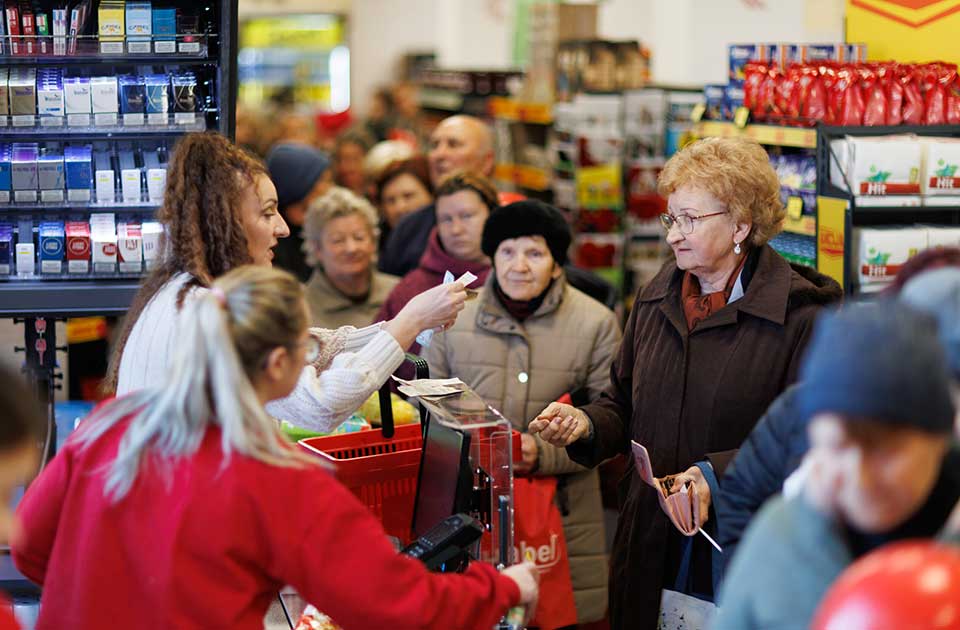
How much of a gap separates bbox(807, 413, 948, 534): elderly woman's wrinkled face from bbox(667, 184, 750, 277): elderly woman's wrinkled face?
5.13ft

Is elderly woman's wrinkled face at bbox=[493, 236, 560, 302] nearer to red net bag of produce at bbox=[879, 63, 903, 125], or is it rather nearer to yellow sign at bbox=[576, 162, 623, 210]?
red net bag of produce at bbox=[879, 63, 903, 125]

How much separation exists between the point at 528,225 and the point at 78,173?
152 centimetres

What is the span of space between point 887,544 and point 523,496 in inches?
88.2

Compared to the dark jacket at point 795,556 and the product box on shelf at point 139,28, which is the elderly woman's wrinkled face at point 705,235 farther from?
the product box on shelf at point 139,28

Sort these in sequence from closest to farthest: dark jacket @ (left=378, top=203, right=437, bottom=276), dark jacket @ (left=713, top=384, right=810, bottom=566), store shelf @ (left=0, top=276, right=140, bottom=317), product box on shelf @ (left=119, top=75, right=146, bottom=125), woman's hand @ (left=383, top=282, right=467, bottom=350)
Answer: dark jacket @ (left=713, top=384, right=810, bottom=566) → woman's hand @ (left=383, top=282, right=467, bottom=350) → store shelf @ (left=0, top=276, right=140, bottom=317) → product box on shelf @ (left=119, top=75, right=146, bottom=125) → dark jacket @ (left=378, top=203, right=437, bottom=276)

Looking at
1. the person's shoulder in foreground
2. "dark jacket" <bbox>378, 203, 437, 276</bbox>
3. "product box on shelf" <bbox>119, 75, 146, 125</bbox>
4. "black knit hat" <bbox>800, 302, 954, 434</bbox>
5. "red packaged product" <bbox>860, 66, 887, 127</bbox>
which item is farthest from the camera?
"dark jacket" <bbox>378, 203, 437, 276</bbox>

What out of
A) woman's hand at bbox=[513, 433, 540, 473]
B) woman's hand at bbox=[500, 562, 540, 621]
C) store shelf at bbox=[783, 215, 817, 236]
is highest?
store shelf at bbox=[783, 215, 817, 236]

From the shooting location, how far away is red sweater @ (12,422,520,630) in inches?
82.1

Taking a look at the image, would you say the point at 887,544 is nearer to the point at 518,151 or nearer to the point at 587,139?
the point at 587,139

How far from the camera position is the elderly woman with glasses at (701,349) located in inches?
121

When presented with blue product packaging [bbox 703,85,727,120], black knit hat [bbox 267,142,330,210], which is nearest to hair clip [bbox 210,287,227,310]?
blue product packaging [bbox 703,85,727,120]

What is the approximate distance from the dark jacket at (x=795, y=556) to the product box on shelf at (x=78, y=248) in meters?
2.94

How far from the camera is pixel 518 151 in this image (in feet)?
28.0

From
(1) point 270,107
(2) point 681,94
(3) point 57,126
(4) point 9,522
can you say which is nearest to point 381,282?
(3) point 57,126
